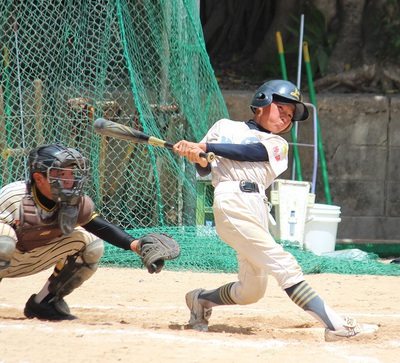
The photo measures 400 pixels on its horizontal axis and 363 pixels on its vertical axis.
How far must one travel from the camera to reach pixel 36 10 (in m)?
8.88

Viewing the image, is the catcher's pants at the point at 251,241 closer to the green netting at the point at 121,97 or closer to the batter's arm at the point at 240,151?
the batter's arm at the point at 240,151

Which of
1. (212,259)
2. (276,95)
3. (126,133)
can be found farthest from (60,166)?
(212,259)

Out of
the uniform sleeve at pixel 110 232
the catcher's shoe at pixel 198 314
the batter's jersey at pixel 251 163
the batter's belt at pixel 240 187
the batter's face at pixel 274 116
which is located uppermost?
the batter's face at pixel 274 116

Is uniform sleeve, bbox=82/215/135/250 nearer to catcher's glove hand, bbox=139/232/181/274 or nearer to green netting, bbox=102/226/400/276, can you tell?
catcher's glove hand, bbox=139/232/181/274

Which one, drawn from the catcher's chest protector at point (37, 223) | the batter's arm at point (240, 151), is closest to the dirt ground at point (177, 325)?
the catcher's chest protector at point (37, 223)

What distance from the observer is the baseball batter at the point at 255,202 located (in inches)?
196

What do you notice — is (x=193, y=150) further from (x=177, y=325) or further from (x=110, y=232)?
(x=177, y=325)

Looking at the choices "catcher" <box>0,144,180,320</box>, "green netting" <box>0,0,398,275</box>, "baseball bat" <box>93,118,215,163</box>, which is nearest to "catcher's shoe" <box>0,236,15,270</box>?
"catcher" <box>0,144,180,320</box>

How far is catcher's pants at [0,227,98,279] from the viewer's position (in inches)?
211

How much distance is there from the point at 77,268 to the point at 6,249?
2.06 ft

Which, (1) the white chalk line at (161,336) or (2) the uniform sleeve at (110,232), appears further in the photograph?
(2) the uniform sleeve at (110,232)

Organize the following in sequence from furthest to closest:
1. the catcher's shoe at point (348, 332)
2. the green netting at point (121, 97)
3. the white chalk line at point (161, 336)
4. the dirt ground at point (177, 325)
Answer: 1. the green netting at point (121, 97)
2. the catcher's shoe at point (348, 332)
3. the white chalk line at point (161, 336)
4. the dirt ground at point (177, 325)

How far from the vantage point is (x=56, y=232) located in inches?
209

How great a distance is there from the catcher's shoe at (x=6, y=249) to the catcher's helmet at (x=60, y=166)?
0.35 m
